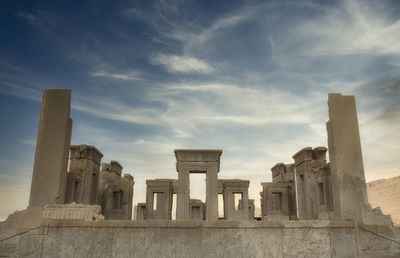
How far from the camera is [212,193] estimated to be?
52.7ft

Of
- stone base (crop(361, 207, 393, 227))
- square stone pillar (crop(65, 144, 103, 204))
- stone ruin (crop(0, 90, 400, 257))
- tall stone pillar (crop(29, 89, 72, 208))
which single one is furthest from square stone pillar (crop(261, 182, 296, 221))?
tall stone pillar (crop(29, 89, 72, 208))

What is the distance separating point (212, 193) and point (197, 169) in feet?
4.26

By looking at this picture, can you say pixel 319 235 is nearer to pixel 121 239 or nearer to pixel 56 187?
pixel 121 239

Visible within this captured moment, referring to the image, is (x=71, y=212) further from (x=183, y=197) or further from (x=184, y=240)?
Answer: (x=183, y=197)

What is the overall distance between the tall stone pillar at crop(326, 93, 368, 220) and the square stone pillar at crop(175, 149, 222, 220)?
6.28 meters

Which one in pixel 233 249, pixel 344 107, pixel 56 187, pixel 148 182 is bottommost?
pixel 233 249

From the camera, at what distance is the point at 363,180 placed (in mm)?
10625

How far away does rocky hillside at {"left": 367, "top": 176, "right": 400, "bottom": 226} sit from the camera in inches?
1088

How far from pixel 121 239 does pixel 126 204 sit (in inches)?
540

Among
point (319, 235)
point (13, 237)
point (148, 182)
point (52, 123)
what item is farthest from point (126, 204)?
point (319, 235)

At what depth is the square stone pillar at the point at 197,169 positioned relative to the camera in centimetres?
1592

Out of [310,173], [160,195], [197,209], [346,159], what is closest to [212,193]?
[310,173]

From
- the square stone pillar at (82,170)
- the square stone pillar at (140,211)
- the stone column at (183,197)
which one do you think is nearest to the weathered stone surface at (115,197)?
the square stone pillar at (82,170)

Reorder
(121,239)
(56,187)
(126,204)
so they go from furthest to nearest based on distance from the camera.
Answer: (126,204) < (56,187) < (121,239)
